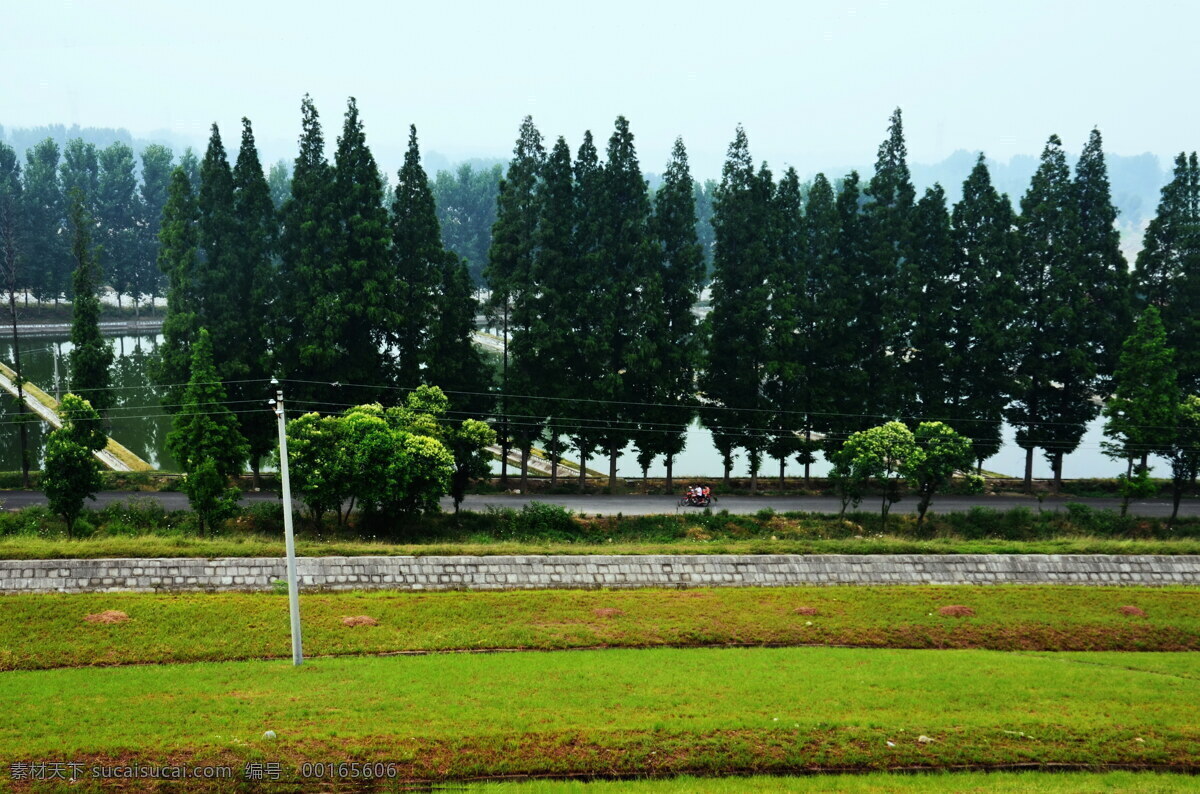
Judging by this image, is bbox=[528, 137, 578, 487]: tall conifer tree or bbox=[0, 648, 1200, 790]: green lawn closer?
bbox=[0, 648, 1200, 790]: green lawn

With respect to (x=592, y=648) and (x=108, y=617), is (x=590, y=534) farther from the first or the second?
(x=108, y=617)

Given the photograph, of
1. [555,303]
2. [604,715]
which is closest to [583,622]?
[604,715]

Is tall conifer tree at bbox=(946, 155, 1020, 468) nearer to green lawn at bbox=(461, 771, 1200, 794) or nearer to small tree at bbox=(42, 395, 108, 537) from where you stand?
green lawn at bbox=(461, 771, 1200, 794)

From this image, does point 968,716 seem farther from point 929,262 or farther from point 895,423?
point 929,262

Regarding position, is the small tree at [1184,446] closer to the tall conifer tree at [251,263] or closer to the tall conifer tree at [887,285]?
the tall conifer tree at [887,285]

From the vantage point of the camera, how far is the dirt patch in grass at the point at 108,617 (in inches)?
775

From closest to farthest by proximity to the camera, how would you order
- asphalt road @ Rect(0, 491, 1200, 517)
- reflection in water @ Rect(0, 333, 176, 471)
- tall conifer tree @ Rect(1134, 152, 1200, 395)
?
1. asphalt road @ Rect(0, 491, 1200, 517)
2. tall conifer tree @ Rect(1134, 152, 1200, 395)
3. reflection in water @ Rect(0, 333, 176, 471)

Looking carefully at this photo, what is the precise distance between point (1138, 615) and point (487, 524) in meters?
17.8

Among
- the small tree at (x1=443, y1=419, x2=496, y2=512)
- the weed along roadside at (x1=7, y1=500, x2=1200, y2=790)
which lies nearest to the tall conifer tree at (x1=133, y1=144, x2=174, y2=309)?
the weed along roadside at (x1=7, y1=500, x2=1200, y2=790)

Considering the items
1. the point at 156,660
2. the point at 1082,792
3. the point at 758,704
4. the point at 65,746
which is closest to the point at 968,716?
the point at 1082,792

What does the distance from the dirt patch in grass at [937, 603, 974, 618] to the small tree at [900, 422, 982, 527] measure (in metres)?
7.40

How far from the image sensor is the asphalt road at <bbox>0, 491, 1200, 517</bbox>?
3169 cm

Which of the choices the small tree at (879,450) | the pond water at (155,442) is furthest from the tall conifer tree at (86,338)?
the small tree at (879,450)

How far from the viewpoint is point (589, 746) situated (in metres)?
14.0
